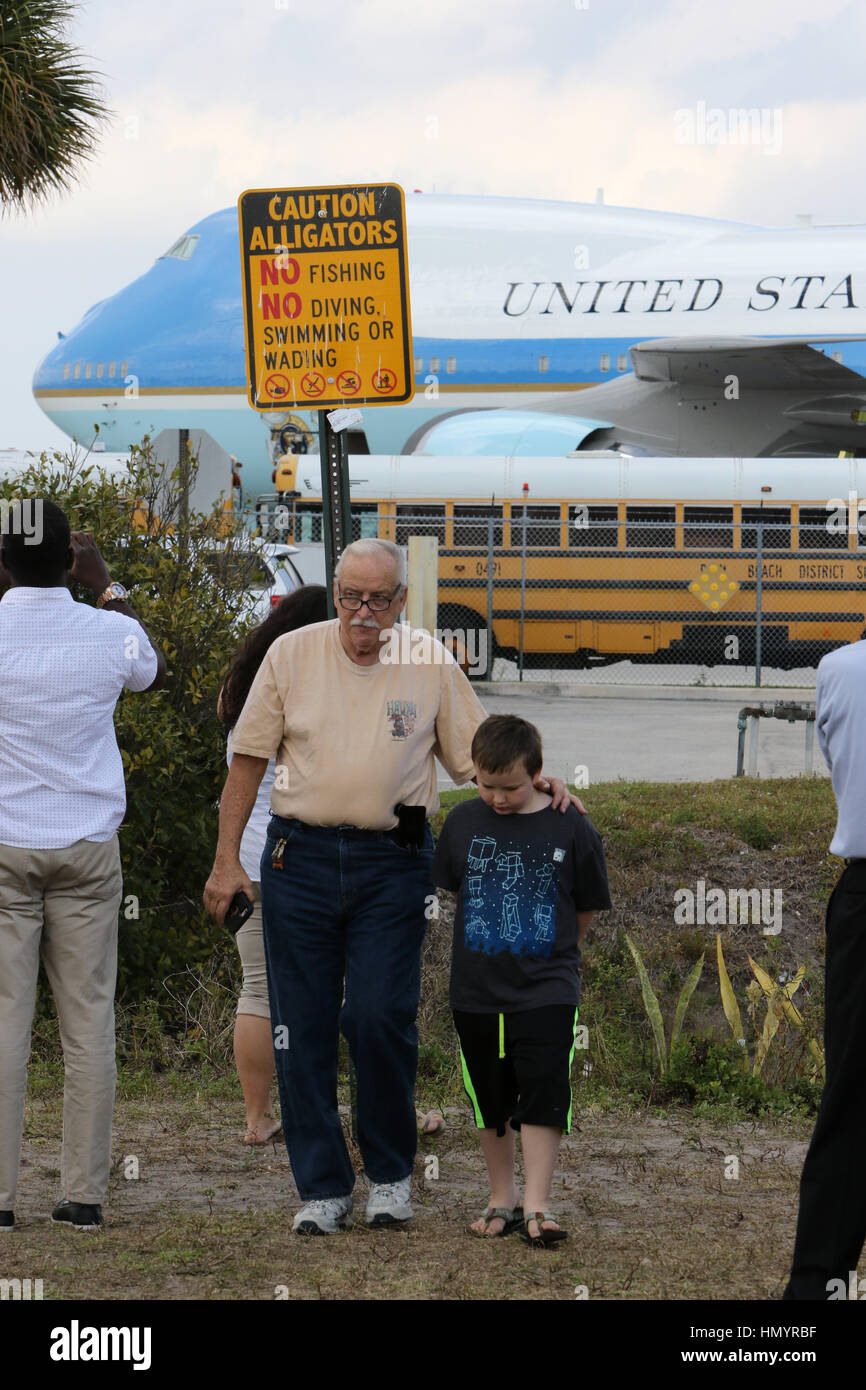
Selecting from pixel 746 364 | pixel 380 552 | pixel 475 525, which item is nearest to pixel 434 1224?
pixel 380 552

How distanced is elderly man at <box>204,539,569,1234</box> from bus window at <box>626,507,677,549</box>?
14.7 m

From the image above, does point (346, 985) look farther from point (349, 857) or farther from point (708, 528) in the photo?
point (708, 528)

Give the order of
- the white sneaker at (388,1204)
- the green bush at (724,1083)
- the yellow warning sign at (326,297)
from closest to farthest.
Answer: the white sneaker at (388,1204) → the yellow warning sign at (326,297) → the green bush at (724,1083)

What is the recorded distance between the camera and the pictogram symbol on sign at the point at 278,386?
582cm

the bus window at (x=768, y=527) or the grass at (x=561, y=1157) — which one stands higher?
the bus window at (x=768, y=527)

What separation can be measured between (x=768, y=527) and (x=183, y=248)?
13427mm

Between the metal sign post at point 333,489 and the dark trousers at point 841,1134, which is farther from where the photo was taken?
the metal sign post at point 333,489

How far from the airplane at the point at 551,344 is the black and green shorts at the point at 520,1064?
1772 cm

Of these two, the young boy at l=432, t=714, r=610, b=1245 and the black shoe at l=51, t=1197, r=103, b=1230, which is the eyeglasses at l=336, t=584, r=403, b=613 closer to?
the young boy at l=432, t=714, r=610, b=1245

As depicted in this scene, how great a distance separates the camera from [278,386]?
5828 millimetres

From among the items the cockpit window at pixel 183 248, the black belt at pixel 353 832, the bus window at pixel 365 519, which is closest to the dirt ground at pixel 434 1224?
the black belt at pixel 353 832

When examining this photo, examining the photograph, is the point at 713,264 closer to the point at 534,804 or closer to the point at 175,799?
the point at 175,799

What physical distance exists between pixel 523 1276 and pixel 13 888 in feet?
5.50

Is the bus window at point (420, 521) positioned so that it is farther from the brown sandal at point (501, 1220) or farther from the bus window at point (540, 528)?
the brown sandal at point (501, 1220)
